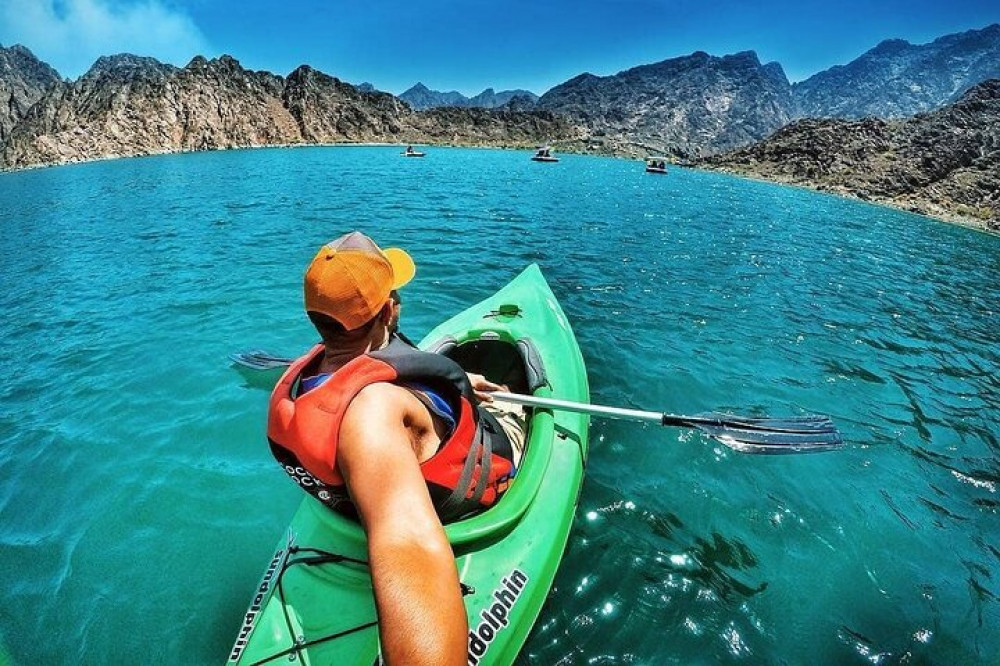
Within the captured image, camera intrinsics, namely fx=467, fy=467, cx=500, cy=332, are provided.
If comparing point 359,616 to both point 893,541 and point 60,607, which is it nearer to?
point 60,607

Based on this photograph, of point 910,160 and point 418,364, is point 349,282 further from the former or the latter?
point 910,160

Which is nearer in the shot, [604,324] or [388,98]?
[604,324]

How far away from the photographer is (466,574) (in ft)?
9.06

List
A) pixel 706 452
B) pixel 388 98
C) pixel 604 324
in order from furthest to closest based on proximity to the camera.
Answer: pixel 388 98 → pixel 604 324 → pixel 706 452

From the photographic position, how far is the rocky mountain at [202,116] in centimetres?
8394

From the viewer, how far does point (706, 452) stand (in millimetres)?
5438

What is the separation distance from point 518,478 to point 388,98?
16400 centimetres

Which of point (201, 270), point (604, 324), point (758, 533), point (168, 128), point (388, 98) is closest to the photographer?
point (758, 533)

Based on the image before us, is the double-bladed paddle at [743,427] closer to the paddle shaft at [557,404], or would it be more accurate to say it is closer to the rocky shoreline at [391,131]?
the paddle shaft at [557,404]

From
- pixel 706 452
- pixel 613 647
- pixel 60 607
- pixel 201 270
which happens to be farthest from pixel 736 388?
pixel 201 270

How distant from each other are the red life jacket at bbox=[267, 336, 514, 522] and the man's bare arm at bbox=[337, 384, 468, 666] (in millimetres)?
221

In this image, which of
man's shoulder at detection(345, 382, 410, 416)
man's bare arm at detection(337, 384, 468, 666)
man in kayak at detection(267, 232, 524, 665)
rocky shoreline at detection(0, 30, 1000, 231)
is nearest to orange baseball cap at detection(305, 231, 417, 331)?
man in kayak at detection(267, 232, 524, 665)

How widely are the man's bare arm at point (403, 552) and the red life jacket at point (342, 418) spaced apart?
0.22m

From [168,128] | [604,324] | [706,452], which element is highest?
[168,128]
